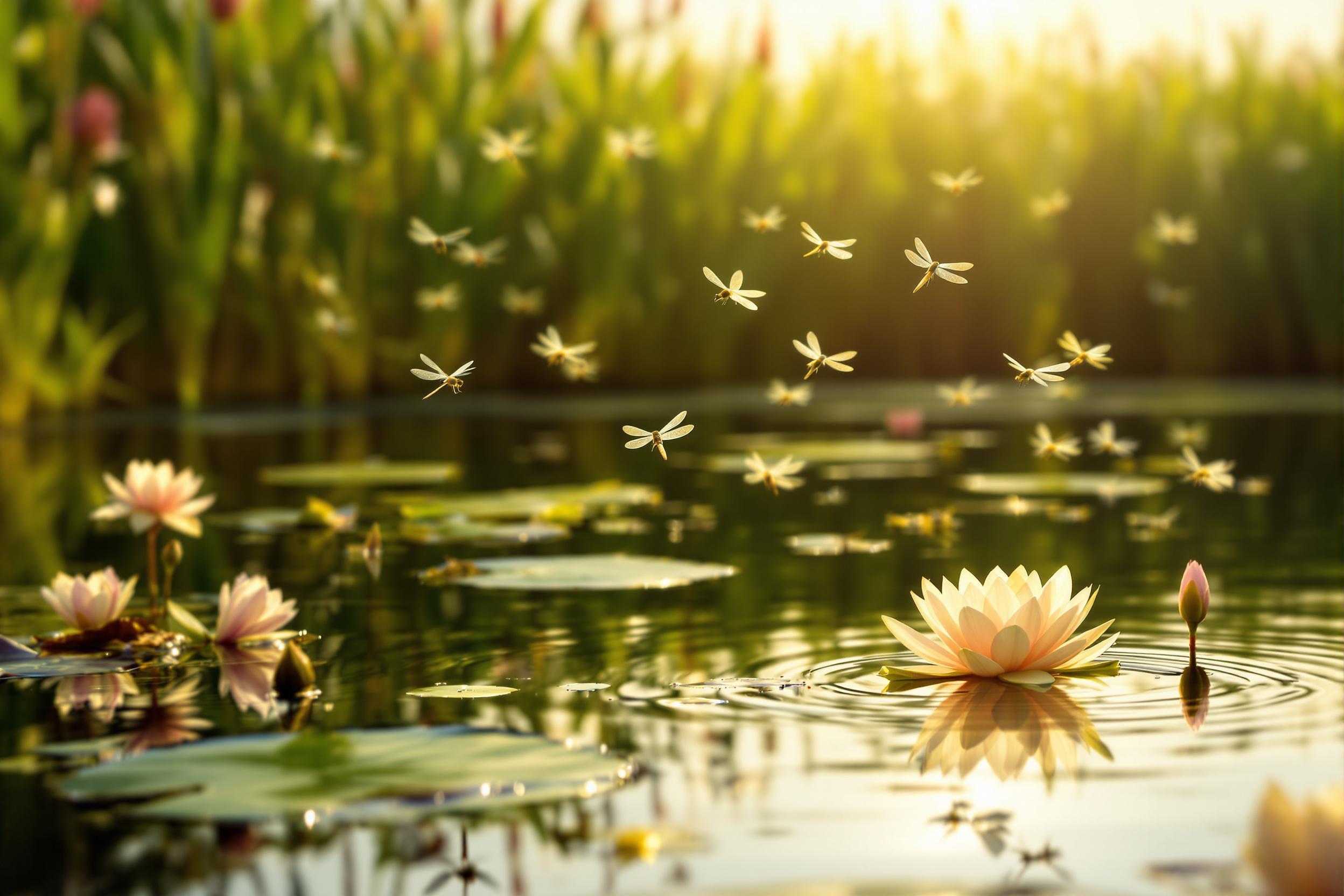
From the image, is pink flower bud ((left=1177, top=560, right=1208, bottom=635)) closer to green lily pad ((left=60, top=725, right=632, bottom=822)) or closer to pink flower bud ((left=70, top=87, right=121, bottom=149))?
green lily pad ((left=60, top=725, right=632, bottom=822))

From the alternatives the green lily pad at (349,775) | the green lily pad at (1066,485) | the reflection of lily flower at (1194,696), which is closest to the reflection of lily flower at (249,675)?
the green lily pad at (349,775)

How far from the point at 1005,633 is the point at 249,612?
4.18 ft

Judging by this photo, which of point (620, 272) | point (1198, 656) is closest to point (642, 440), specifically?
point (1198, 656)

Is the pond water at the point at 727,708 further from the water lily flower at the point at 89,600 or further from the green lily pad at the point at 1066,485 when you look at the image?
the water lily flower at the point at 89,600

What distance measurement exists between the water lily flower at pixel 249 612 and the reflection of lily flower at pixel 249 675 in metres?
0.03

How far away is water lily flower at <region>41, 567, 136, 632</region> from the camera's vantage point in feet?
10.0

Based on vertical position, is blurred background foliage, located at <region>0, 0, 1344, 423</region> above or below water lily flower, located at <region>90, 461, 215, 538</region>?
above

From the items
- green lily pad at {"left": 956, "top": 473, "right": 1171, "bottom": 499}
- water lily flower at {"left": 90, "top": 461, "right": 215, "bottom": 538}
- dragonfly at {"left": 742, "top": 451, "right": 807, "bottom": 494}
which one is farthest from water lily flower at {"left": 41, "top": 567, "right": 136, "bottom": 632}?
green lily pad at {"left": 956, "top": 473, "right": 1171, "bottom": 499}

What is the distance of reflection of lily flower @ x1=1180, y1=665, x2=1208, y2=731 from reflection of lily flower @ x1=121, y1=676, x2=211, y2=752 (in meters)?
1.27

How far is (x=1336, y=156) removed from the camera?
11773 mm

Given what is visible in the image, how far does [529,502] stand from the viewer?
5148 mm

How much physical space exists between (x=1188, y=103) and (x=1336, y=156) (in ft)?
3.30

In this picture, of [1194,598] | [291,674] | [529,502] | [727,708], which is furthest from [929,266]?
[529,502]

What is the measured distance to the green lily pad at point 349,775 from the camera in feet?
6.32
